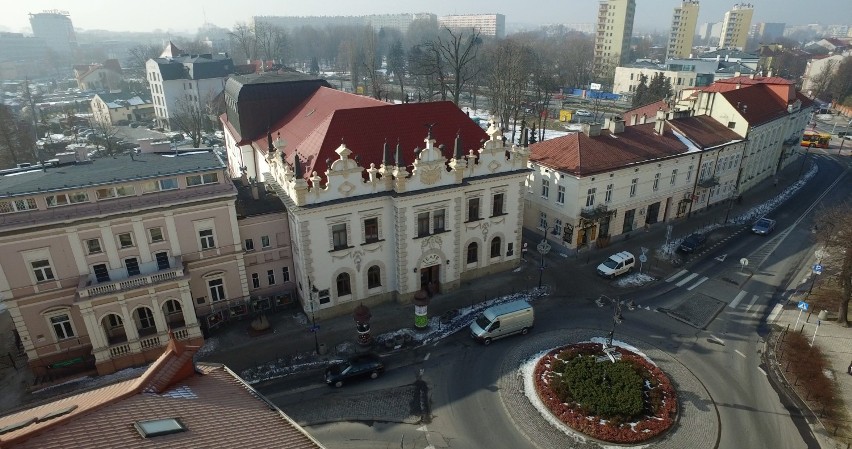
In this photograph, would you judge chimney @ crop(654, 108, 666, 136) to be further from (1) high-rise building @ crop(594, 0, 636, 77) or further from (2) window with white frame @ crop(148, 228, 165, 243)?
(1) high-rise building @ crop(594, 0, 636, 77)

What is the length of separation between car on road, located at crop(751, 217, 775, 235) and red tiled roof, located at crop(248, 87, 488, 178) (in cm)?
3111

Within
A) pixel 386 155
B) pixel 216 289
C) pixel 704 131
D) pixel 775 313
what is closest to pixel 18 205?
Result: pixel 216 289

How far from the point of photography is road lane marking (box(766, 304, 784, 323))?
35.3 meters

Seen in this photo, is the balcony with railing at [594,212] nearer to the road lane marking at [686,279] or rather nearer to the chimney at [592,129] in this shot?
the chimney at [592,129]

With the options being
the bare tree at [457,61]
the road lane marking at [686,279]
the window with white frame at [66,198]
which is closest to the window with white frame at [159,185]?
the window with white frame at [66,198]

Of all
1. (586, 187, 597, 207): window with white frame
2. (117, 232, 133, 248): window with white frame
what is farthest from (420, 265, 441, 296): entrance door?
(117, 232, 133, 248): window with white frame

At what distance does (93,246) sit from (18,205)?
4082mm

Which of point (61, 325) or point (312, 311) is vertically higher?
point (61, 325)

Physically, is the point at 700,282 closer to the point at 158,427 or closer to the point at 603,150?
the point at 603,150

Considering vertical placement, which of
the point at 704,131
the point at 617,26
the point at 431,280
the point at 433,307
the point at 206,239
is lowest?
the point at 433,307

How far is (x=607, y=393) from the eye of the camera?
27156 mm

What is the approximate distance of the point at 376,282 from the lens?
121 feet

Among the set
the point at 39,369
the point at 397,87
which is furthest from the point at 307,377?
the point at 397,87

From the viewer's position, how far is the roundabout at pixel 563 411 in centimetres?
2491
